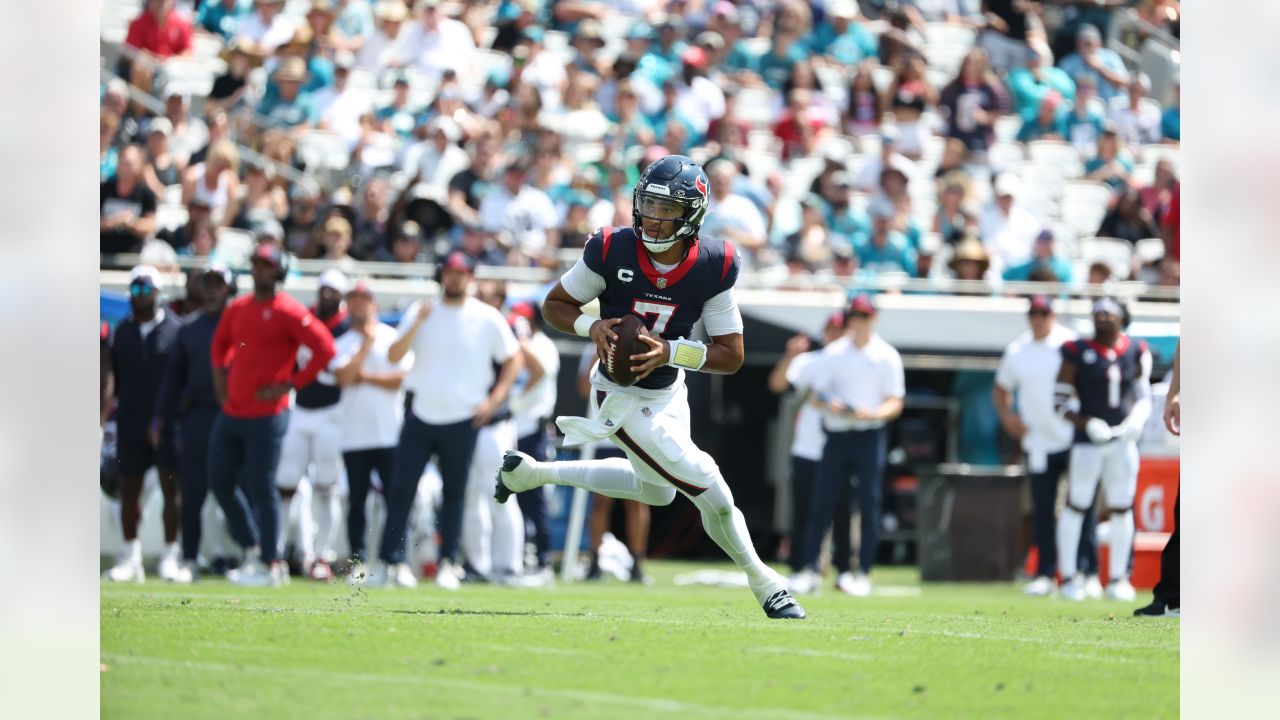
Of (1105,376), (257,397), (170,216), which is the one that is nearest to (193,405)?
(257,397)

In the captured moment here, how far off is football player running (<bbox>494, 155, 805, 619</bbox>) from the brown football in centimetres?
3

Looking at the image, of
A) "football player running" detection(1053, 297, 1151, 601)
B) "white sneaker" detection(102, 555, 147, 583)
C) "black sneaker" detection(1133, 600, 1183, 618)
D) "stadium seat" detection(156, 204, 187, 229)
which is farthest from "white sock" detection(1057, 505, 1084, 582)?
"stadium seat" detection(156, 204, 187, 229)

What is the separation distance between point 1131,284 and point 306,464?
754cm

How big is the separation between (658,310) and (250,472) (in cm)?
443

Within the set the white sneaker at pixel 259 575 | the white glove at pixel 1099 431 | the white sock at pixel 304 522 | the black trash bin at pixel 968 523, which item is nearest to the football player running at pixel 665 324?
the white sneaker at pixel 259 575

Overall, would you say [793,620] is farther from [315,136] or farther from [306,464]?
[315,136]

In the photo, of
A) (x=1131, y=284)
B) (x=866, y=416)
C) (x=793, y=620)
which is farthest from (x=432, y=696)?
(x=1131, y=284)

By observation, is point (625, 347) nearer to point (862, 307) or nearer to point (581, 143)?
point (862, 307)

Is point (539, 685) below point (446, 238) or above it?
below

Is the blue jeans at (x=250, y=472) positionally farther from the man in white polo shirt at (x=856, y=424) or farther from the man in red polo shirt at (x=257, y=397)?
the man in white polo shirt at (x=856, y=424)

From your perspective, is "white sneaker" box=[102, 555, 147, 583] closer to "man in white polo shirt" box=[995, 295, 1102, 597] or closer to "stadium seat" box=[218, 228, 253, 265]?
"stadium seat" box=[218, 228, 253, 265]

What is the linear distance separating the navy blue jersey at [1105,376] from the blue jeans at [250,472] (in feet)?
18.7

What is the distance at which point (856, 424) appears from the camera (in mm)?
12938
